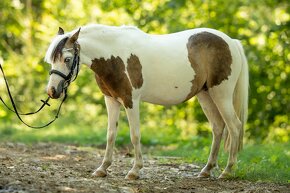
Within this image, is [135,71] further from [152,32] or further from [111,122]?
[152,32]

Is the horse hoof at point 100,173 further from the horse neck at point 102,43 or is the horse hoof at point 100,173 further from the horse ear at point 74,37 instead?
the horse ear at point 74,37

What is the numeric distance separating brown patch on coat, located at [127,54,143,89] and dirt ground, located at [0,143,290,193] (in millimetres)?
1084

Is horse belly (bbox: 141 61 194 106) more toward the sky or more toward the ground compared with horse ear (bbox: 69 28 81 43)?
more toward the ground

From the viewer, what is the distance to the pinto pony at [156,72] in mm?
5812

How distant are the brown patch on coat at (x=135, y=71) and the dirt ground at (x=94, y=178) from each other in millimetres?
1084

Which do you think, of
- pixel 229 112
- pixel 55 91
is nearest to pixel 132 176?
pixel 55 91

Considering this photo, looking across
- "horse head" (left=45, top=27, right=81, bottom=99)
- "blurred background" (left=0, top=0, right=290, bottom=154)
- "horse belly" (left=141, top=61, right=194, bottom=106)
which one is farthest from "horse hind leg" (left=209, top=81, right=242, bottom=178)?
"blurred background" (left=0, top=0, right=290, bottom=154)

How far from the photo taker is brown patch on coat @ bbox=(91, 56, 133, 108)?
5.81m

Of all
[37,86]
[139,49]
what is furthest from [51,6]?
[139,49]

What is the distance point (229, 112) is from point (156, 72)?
1062 mm

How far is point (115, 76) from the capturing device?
5812 mm

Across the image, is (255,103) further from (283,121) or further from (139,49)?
(139,49)

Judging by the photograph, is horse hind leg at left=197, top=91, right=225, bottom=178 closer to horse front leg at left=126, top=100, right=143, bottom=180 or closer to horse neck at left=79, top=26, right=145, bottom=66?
horse front leg at left=126, top=100, right=143, bottom=180

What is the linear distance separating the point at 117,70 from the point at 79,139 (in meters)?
Result: 5.26
